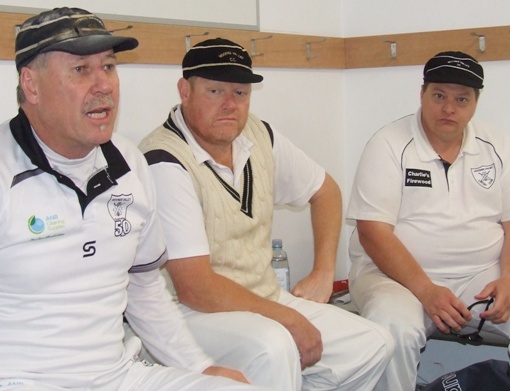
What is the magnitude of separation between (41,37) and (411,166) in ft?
4.92

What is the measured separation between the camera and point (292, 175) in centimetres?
254

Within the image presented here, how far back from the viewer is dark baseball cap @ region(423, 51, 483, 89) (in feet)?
8.87

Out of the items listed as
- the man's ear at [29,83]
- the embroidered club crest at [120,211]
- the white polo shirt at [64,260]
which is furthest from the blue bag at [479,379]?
the man's ear at [29,83]

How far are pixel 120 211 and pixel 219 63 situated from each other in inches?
26.1

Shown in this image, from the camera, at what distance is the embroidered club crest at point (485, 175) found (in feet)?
9.07

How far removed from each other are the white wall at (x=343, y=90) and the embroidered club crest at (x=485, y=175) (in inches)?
22.7

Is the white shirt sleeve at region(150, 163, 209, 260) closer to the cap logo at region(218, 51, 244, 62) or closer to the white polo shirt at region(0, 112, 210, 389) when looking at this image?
the white polo shirt at region(0, 112, 210, 389)

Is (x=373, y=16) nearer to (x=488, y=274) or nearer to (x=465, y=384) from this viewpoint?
(x=488, y=274)

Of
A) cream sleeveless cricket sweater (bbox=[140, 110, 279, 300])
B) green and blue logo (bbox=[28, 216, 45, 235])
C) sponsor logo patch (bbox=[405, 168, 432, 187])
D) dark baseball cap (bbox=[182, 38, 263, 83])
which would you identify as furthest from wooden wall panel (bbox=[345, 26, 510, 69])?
green and blue logo (bbox=[28, 216, 45, 235])

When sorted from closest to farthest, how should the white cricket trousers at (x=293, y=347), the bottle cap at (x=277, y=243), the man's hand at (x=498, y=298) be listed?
the white cricket trousers at (x=293, y=347)
the man's hand at (x=498, y=298)
the bottle cap at (x=277, y=243)

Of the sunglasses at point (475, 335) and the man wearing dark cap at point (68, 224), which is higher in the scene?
the man wearing dark cap at point (68, 224)

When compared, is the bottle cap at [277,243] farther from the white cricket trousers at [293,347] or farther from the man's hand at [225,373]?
the man's hand at [225,373]

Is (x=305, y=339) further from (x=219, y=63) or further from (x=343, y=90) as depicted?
(x=343, y=90)

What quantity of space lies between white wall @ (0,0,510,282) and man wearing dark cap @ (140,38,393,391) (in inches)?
32.4
